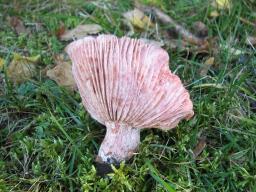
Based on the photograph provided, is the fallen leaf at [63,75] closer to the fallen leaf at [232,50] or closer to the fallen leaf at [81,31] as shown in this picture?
the fallen leaf at [81,31]

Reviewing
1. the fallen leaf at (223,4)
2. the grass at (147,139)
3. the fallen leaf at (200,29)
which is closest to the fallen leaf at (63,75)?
the grass at (147,139)

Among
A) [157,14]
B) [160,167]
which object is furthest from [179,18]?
[160,167]

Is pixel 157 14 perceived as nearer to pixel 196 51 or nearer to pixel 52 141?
pixel 196 51

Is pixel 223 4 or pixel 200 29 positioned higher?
pixel 223 4

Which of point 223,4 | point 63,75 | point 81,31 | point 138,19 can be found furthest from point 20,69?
point 223,4

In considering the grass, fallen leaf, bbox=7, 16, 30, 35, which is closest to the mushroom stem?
the grass

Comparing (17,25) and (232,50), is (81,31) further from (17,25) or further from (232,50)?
(232,50)
